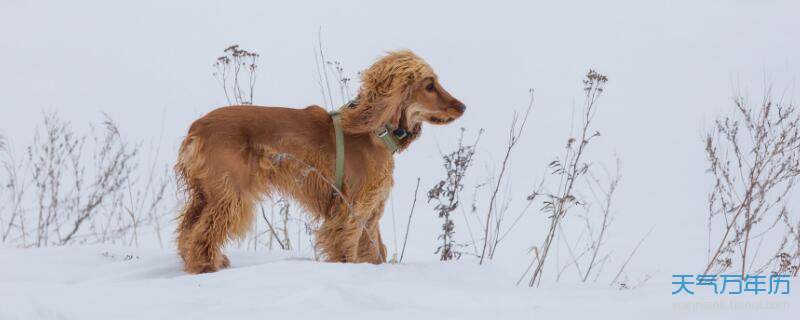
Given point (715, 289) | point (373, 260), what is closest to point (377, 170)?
point (373, 260)

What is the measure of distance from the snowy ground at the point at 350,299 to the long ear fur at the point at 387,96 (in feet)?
2.54

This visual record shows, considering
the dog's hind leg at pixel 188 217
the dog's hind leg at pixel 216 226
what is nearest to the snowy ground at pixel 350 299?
the dog's hind leg at pixel 216 226

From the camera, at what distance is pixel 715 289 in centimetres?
363

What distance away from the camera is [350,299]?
3.33 meters

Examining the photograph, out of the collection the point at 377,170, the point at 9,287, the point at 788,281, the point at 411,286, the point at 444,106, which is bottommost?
the point at 9,287

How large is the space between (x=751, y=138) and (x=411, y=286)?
96.5 inches

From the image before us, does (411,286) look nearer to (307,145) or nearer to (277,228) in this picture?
(307,145)

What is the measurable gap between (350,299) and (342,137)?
1257 millimetres

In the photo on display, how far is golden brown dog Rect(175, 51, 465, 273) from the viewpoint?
166 inches

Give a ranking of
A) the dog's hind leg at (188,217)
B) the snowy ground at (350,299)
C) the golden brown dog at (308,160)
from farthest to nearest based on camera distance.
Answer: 1. the dog's hind leg at (188,217)
2. the golden brown dog at (308,160)
3. the snowy ground at (350,299)

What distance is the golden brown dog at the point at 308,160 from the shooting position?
4207 mm

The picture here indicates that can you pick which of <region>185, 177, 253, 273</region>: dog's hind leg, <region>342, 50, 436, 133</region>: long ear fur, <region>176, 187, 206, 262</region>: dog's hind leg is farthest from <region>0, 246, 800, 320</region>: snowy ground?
<region>342, 50, 436, 133</region>: long ear fur

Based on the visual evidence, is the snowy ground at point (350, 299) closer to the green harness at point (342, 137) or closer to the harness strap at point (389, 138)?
the green harness at point (342, 137)

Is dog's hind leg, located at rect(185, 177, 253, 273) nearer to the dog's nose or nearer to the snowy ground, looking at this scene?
the snowy ground
